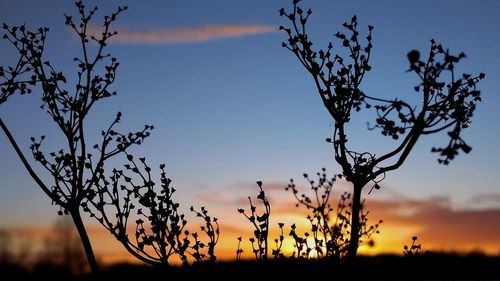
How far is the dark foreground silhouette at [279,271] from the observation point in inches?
465

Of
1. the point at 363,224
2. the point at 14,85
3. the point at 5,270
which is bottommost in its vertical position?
the point at 5,270

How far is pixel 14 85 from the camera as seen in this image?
15141mm

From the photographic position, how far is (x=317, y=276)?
14.2m

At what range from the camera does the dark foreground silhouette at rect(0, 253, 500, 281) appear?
11.8m

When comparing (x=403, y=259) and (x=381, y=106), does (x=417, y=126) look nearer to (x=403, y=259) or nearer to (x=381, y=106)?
(x=381, y=106)

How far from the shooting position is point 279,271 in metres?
13.9

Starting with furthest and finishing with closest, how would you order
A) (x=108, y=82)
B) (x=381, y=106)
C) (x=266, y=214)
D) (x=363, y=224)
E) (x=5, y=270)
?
(x=363, y=224)
(x=108, y=82)
(x=266, y=214)
(x=5, y=270)
(x=381, y=106)

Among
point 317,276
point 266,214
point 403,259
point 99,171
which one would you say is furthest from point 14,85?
point 403,259

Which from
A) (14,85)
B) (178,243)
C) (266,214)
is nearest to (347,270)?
(266,214)

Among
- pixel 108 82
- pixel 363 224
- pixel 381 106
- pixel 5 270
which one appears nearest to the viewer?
pixel 381 106

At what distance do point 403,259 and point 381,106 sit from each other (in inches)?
267

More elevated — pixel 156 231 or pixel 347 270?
pixel 156 231

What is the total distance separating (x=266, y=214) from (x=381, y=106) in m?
4.39

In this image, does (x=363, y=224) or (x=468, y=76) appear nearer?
(x=468, y=76)
